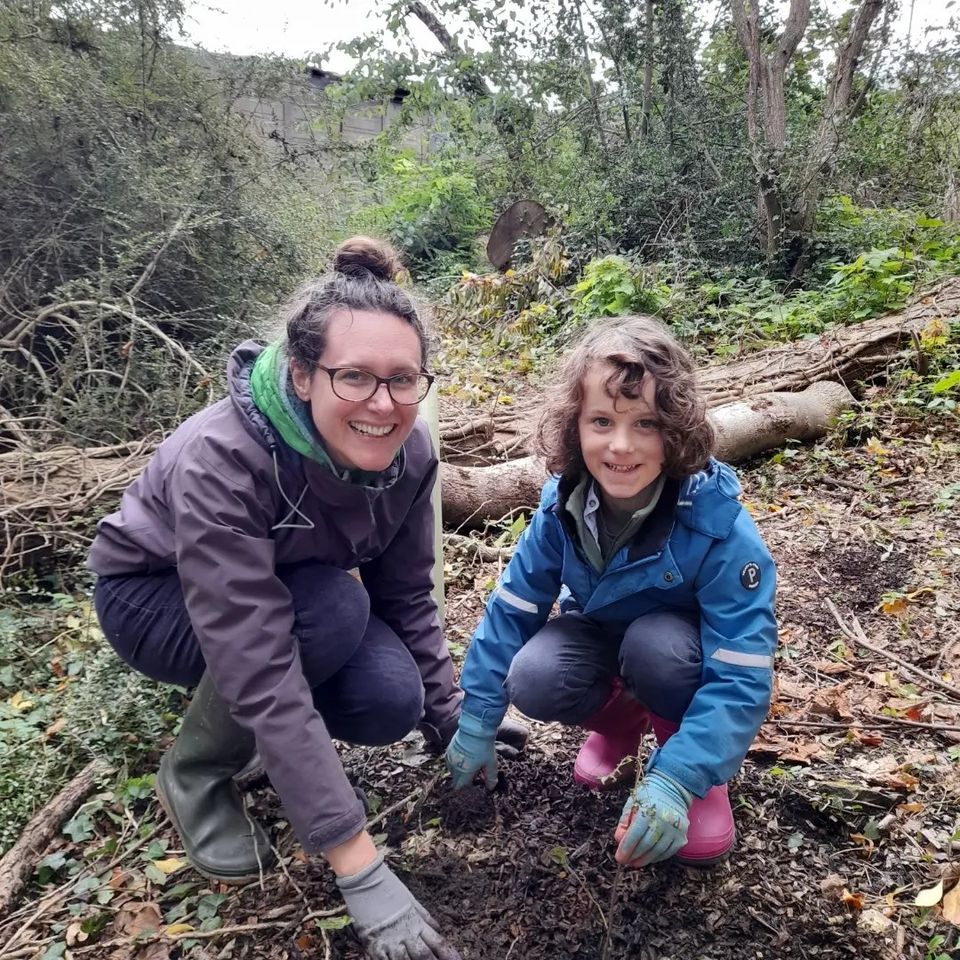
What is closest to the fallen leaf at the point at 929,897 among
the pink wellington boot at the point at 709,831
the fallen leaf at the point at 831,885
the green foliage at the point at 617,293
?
the fallen leaf at the point at 831,885

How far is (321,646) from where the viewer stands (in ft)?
5.34

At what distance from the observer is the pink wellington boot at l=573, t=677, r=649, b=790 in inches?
71.6

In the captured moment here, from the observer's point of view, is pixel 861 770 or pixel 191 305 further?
pixel 191 305

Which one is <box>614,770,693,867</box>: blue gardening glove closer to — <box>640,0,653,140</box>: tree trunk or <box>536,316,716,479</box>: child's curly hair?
<box>536,316,716,479</box>: child's curly hair

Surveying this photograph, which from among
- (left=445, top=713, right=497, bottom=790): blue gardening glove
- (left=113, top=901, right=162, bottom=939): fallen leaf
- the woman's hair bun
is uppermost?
the woman's hair bun

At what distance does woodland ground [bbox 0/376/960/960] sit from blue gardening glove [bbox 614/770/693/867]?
0.21 metres

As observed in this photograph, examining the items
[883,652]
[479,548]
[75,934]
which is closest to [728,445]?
[479,548]

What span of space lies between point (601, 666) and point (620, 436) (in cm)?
56

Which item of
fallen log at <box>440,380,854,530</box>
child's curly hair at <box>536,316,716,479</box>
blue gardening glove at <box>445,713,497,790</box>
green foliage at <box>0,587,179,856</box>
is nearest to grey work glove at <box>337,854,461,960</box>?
blue gardening glove at <box>445,713,497,790</box>

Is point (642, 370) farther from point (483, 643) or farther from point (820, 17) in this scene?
point (820, 17)

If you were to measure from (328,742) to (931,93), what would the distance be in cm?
965

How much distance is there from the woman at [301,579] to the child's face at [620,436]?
0.35 metres

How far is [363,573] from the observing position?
76.0 inches

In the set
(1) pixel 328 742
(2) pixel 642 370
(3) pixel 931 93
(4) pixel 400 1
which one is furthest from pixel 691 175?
(1) pixel 328 742
